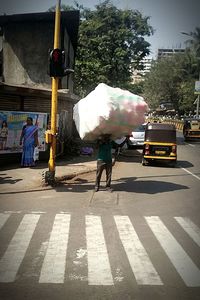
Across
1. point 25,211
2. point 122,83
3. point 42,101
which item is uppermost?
point 122,83

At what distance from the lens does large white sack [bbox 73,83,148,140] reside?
11.0m

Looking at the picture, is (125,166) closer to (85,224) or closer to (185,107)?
(85,224)

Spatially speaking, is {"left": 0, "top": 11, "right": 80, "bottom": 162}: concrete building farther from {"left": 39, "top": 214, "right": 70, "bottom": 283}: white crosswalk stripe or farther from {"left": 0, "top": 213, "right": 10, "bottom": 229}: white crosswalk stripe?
{"left": 39, "top": 214, "right": 70, "bottom": 283}: white crosswalk stripe

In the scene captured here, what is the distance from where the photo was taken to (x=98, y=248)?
709 cm

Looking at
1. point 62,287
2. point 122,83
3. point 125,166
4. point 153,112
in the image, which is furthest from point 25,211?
point 153,112

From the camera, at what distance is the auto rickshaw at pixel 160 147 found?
18.4 meters

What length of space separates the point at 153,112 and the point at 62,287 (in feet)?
362

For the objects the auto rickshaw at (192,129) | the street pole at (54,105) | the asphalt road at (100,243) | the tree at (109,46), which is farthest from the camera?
the auto rickshaw at (192,129)

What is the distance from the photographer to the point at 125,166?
18.1 m

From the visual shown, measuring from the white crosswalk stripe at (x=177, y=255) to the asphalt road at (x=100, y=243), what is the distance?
1 centimetres

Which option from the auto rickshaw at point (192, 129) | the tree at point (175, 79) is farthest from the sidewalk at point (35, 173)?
the tree at point (175, 79)

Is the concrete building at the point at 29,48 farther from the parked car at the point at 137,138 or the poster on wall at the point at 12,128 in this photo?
the poster on wall at the point at 12,128

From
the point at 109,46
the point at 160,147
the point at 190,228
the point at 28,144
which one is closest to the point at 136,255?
the point at 190,228

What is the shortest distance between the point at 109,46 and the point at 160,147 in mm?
16684
